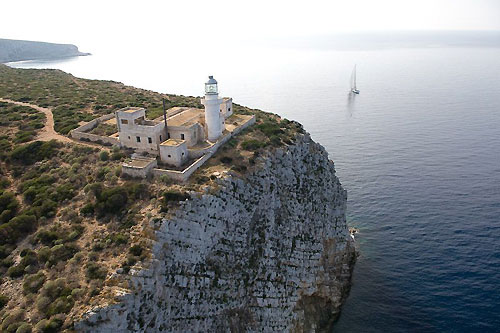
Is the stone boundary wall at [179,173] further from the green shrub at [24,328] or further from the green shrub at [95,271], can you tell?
the green shrub at [24,328]

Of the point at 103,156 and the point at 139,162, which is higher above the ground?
the point at 139,162

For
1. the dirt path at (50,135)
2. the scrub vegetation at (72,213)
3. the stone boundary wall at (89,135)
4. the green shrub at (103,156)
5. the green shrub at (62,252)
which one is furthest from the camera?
the dirt path at (50,135)

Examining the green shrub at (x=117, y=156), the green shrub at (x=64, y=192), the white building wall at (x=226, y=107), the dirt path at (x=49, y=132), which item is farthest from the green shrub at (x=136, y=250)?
the white building wall at (x=226, y=107)

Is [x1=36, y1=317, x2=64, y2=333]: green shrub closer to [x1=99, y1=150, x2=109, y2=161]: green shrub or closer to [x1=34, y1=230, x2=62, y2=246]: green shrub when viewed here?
[x1=34, y1=230, x2=62, y2=246]: green shrub

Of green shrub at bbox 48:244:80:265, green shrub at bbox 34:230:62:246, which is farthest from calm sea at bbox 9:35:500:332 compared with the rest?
green shrub at bbox 34:230:62:246

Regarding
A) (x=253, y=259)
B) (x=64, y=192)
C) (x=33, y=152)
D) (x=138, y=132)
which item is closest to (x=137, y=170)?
(x=138, y=132)

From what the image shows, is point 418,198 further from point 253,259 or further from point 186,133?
→ point 186,133
